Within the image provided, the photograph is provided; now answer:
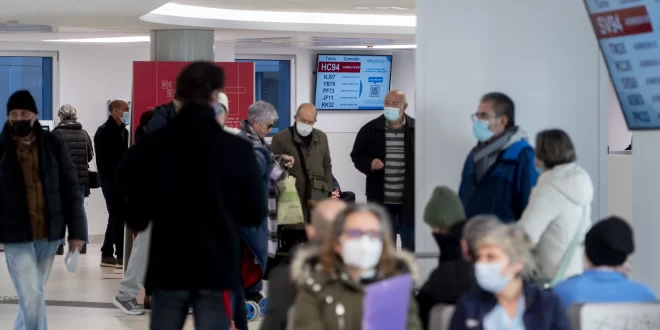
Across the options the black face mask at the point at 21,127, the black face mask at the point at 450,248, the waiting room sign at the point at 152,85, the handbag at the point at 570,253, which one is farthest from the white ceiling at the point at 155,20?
the black face mask at the point at 450,248

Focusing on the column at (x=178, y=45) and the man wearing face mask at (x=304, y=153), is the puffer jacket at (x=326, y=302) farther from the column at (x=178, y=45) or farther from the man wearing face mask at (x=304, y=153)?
the column at (x=178, y=45)

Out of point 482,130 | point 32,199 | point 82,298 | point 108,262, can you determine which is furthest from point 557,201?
point 108,262

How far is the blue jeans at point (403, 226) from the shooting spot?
783 cm

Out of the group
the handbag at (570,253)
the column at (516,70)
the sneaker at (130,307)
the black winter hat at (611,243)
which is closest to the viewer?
the black winter hat at (611,243)

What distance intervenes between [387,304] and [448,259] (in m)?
0.73

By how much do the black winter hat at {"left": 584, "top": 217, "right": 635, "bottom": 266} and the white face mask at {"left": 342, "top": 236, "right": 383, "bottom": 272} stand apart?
3.15 feet

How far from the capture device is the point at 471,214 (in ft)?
18.1

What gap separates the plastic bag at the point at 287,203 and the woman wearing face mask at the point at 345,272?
422cm

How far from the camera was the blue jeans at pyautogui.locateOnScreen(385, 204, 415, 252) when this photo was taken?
25.7 feet

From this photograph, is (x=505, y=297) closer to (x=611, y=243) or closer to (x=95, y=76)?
(x=611, y=243)

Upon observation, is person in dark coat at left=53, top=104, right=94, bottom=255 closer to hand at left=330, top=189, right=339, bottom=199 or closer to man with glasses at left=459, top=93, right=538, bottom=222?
hand at left=330, top=189, right=339, bottom=199

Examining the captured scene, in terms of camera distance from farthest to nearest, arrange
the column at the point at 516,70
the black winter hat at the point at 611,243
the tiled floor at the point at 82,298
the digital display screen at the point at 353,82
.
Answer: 1. the digital display screen at the point at 353,82
2. the tiled floor at the point at 82,298
3. the column at the point at 516,70
4. the black winter hat at the point at 611,243

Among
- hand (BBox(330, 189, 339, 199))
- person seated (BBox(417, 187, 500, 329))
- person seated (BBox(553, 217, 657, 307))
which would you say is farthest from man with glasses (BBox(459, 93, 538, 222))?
hand (BBox(330, 189, 339, 199))

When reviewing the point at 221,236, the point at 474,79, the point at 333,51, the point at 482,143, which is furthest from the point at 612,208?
the point at 333,51
